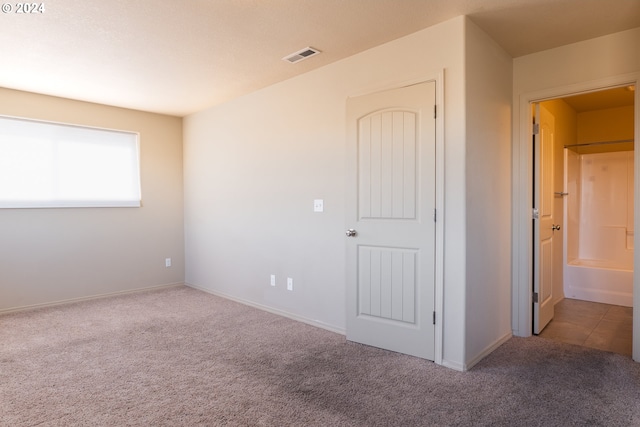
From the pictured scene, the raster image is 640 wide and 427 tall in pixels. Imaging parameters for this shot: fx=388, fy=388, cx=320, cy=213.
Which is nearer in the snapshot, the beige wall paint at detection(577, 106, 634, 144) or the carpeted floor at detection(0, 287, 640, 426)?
the carpeted floor at detection(0, 287, 640, 426)

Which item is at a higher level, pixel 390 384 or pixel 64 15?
pixel 64 15

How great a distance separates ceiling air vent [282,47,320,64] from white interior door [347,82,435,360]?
49 cm

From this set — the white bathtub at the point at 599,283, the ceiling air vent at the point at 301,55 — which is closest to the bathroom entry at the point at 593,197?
the white bathtub at the point at 599,283

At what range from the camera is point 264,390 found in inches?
92.4

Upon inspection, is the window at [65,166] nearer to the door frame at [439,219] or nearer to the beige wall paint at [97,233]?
the beige wall paint at [97,233]

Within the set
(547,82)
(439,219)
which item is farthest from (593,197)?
(439,219)

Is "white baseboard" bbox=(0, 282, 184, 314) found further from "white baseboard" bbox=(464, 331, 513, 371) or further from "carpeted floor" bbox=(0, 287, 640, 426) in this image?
"white baseboard" bbox=(464, 331, 513, 371)

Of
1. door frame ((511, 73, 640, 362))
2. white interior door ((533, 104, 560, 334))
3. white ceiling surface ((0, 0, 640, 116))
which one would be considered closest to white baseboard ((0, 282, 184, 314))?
white ceiling surface ((0, 0, 640, 116))

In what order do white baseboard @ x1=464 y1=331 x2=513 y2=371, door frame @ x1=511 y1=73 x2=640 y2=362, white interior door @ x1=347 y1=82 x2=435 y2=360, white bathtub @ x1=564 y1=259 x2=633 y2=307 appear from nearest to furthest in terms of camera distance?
white baseboard @ x1=464 y1=331 x2=513 y2=371 < white interior door @ x1=347 y1=82 x2=435 y2=360 < door frame @ x1=511 y1=73 x2=640 y2=362 < white bathtub @ x1=564 y1=259 x2=633 y2=307

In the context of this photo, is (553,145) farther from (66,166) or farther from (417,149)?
(66,166)

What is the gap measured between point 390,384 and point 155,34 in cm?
286

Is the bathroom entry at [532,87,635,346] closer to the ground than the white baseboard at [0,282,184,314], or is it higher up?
higher up

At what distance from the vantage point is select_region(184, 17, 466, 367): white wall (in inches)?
105

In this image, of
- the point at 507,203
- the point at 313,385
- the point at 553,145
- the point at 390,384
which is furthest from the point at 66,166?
A: the point at 553,145
